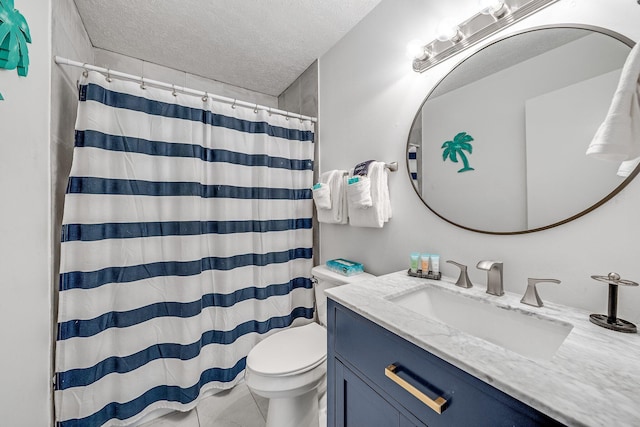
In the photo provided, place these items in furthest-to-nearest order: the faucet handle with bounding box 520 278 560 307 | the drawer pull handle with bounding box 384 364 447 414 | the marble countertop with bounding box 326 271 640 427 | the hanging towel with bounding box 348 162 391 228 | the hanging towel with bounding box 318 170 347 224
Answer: the hanging towel with bounding box 318 170 347 224, the hanging towel with bounding box 348 162 391 228, the faucet handle with bounding box 520 278 560 307, the drawer pull handle with bounding box 384 364 447 414, the marble countertop with bounding box 326 271 640 427

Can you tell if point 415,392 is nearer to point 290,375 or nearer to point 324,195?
point 290,375

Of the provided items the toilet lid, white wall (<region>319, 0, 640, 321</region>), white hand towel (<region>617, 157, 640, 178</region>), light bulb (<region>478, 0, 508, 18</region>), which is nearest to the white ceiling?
white wall (<region>319, 0, 640, 321</region>)

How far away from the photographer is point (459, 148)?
1.01m

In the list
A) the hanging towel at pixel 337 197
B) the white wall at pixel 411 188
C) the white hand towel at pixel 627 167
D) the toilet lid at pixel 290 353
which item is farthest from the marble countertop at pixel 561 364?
the hanging towel at pixel 337 197

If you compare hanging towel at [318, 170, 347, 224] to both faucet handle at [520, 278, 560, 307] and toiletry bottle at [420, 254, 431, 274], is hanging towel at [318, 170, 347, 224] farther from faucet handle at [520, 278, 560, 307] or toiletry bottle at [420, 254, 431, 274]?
faucet handle at [520, 278, 560, 307]

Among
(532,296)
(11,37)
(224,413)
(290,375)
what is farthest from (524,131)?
(224,413)

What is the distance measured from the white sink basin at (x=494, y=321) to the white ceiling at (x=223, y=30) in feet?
5.18

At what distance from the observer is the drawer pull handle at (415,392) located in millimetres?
522

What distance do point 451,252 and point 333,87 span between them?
1356 millimetres

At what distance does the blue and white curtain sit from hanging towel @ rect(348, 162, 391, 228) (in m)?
0.72

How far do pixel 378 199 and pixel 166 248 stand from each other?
1.23 meters

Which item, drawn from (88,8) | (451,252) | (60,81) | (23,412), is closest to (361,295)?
(451,252)

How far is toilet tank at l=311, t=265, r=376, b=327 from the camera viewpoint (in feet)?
4.38

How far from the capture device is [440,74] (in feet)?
3.56
